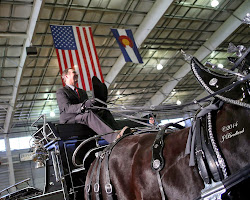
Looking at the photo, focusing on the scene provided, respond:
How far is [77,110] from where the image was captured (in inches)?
153

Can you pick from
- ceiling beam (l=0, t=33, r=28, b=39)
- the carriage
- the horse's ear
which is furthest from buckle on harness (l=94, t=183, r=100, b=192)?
ceiling beam (l=0, t=33, r=28, b=39)

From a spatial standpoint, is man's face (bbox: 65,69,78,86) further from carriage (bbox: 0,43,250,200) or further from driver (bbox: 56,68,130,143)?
carriage (bbox: 0,43,250,200)

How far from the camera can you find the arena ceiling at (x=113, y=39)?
1230 cm

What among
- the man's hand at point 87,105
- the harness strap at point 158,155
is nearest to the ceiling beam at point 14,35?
the man's hand at point 87,105

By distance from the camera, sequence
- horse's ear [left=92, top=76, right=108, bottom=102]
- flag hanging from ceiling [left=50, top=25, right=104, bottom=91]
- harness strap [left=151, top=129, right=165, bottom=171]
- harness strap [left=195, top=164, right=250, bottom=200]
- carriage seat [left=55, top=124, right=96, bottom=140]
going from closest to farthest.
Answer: harness strap [left=195, top=164, right=250, bottom=200] < harness strap [left=151, top=129, right=165, bottom=171] < horse's ear [left=92, top=76, right=108, bottom=102] < carriage seat [left=55, top=124, right=96, bottom=140] < flag hanging from ceiling [left=50, top=25, right=104, bottom=91]

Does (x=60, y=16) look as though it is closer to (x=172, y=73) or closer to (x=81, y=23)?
(x=81, y=23)

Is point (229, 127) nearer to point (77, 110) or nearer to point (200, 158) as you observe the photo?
point (200, 158)

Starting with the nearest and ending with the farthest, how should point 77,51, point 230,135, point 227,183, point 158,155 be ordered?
point 227,183
point 230,135
point 158,155
point 77,51

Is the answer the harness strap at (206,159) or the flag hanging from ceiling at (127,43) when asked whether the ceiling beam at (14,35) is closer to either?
the flag hanging from ceiling at (127,43)

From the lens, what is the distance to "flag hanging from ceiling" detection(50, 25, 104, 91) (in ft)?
34.1

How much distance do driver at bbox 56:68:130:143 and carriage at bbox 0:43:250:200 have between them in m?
0.62

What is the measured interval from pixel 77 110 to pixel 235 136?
Result: 249 centimetres

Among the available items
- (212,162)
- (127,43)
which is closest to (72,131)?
(212,162)

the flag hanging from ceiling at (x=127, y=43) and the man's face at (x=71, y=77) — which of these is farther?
the flag hanging from ceiling at (x=127, y=43)
